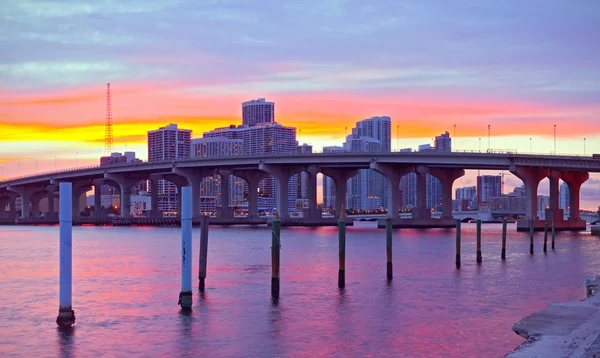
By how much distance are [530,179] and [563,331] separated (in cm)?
10708

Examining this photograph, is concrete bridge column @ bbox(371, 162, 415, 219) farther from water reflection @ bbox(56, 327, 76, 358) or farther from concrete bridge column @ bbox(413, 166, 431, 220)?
water reflection @ bbox(56, 327, 76, 358)

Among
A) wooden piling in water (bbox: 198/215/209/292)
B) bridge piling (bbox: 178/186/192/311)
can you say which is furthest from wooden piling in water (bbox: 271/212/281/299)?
wooden piling in water (bbox: 198/215/209/292)

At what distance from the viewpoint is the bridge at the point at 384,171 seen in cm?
12238

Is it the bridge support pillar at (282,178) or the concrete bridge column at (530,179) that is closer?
the concrete bridge column at (530,179)

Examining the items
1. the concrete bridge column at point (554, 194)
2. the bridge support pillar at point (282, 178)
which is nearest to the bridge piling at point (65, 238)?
the concrete bridge column at point (554, 194)

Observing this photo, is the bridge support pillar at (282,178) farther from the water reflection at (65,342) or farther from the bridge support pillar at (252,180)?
the water reflection at (65,342)

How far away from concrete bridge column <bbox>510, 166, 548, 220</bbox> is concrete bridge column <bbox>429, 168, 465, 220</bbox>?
75.9 feet

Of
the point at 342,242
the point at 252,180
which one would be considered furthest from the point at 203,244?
the point at 252,180

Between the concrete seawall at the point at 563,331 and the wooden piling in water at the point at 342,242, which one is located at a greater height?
the wooden piling in water at the point at 342,242

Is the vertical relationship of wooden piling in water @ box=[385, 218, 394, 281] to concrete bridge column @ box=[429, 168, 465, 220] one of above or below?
below

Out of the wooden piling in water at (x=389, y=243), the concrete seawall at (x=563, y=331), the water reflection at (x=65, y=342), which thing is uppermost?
the wooden piling in water at (x=389, y=243)

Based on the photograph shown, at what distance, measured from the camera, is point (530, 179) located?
125562 millimetres

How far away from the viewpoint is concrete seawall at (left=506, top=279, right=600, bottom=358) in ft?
A: 64.6

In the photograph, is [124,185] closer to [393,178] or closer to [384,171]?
[384,171]
